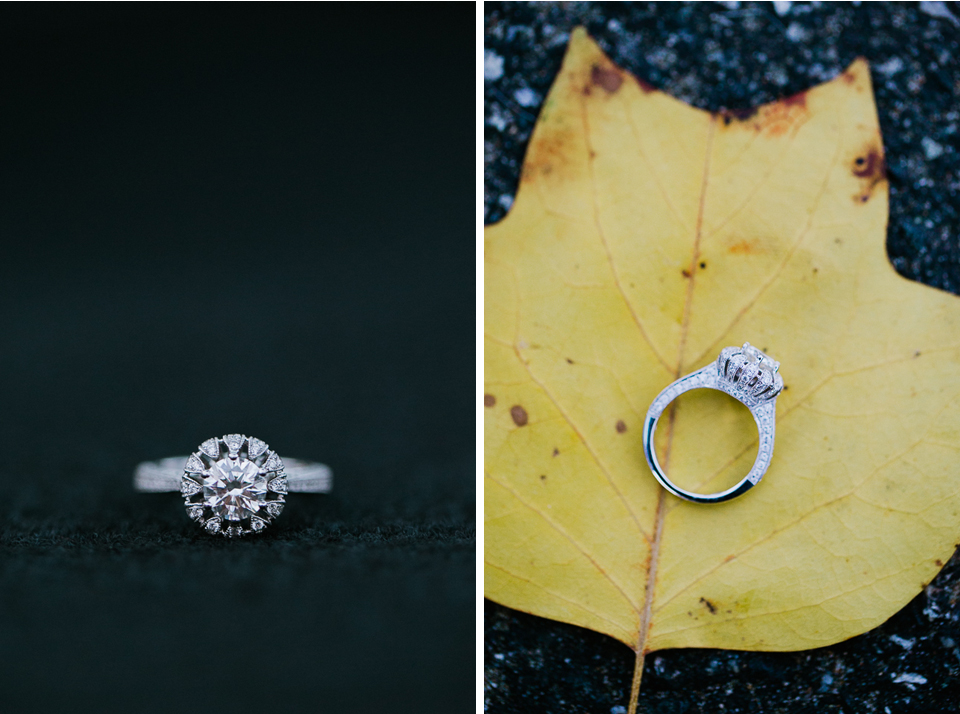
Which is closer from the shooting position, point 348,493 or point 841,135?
point 841,135

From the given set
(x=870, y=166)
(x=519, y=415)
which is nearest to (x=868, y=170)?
(x=870, y=166)

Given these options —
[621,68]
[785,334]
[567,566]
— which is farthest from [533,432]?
[621,68]

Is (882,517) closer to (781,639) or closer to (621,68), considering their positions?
(781,639)

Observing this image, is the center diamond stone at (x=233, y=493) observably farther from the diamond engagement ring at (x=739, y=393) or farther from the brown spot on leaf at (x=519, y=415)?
the diamond engagement ring at (x=739, y=393)

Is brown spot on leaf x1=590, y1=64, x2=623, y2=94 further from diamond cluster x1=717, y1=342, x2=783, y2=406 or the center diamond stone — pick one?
the center diamond stone

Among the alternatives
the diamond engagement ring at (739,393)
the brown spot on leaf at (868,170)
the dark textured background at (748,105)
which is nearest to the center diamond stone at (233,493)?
the dark textured background at (748,105)
